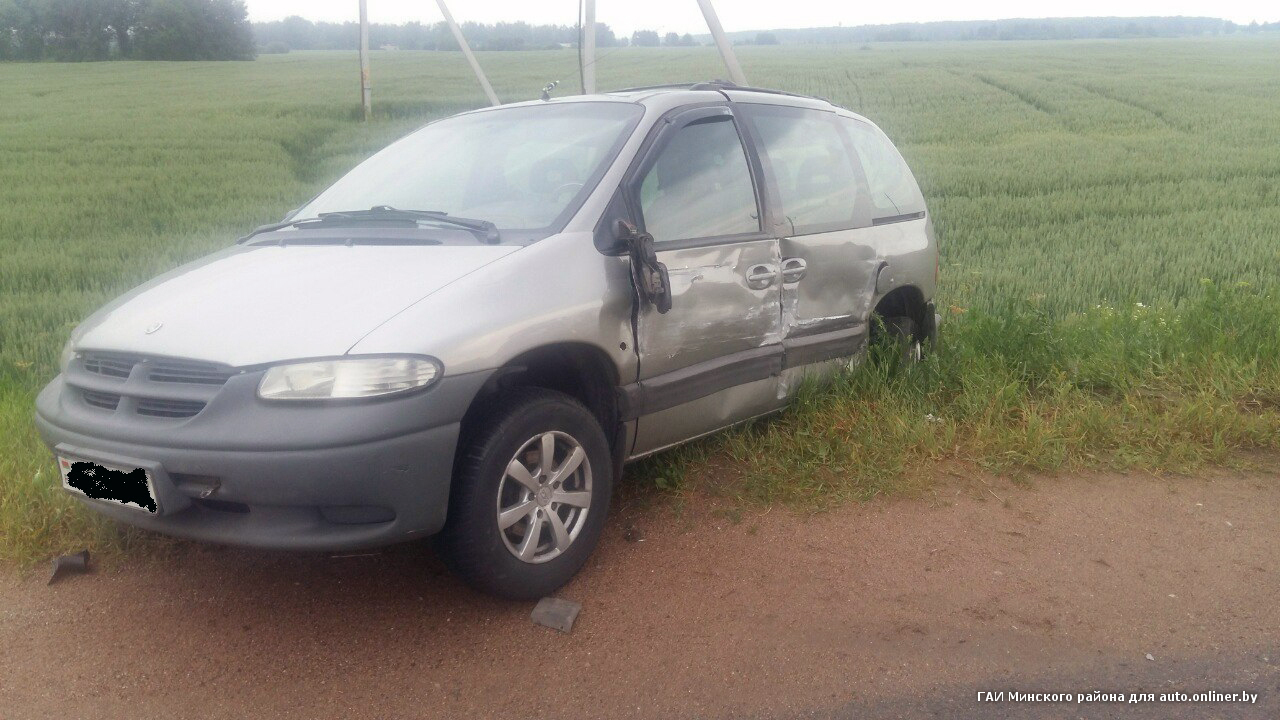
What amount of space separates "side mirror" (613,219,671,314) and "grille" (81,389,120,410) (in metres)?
1.70

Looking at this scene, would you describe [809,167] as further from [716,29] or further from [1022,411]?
[716,29]

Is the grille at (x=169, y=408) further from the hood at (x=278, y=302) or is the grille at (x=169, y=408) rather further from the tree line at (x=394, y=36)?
the tree line at (x=394, y=36)

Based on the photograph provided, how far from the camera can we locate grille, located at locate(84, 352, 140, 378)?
10.9 feet

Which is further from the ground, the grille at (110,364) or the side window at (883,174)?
the side window at (883,174)

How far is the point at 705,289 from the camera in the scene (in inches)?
163

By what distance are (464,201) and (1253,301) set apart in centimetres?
467

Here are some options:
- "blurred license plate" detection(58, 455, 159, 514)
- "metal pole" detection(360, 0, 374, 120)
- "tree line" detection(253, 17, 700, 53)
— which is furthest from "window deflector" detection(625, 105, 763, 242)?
"tree line" detection(253, 17, 700, 53)

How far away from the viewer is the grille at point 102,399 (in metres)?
3.31

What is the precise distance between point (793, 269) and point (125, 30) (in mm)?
31786

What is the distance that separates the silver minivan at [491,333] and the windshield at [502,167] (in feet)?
0.05

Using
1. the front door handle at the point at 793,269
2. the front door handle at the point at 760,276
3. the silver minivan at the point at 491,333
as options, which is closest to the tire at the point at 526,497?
the silver minivan at the point at 491,333

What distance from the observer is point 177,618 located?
348 centimetres

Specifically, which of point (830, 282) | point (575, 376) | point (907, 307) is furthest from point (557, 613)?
point (907, 307)

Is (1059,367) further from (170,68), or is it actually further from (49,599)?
(170,68)
